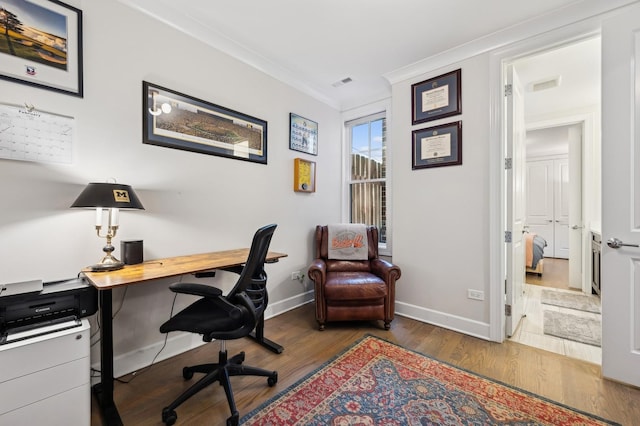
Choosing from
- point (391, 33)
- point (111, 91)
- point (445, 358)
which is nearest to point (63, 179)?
point (111, 91)

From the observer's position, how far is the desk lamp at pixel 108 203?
154cm

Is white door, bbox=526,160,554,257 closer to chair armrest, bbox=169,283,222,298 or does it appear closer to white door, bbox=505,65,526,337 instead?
white door, bbox=505,65,526,337

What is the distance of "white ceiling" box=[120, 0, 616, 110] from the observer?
202 cm

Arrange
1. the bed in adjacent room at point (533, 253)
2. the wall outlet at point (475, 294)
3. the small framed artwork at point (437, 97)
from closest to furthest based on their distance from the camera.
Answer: the wall outlet at point (475, 294) < the small framed artwork at point (437, 97) < the bed in adjacent room at point (533, 253)

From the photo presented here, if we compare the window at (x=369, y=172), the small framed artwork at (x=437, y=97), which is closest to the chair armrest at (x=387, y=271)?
the window at (x=369, y=172)

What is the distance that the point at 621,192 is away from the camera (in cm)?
180

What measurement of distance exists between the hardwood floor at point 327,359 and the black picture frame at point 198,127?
5.59ft

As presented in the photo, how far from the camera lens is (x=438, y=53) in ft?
8.69

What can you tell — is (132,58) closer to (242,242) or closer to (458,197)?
(242,242)

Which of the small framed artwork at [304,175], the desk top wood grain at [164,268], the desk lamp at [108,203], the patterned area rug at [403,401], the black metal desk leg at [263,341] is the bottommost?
the patterned area rug at [403,401]

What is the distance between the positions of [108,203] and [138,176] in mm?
488

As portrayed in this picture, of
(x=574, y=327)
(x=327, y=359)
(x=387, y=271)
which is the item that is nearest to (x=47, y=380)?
(x=327, y=359)

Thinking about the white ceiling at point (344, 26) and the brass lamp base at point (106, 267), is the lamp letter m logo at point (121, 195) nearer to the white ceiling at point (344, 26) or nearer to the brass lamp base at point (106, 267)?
the brass lamp base at point (106, 267)

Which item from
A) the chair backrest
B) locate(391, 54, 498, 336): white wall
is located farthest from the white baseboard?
the chair backrest
